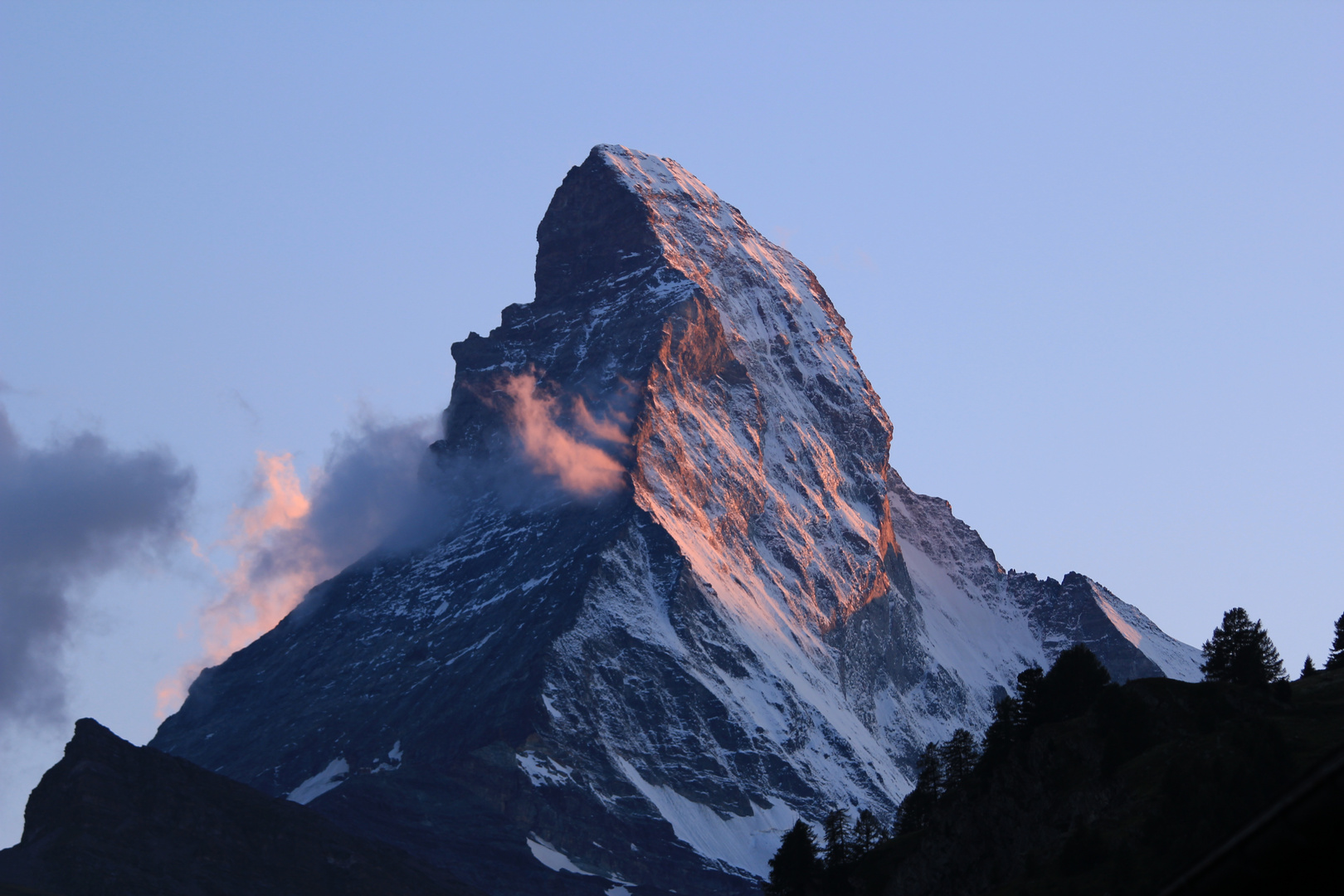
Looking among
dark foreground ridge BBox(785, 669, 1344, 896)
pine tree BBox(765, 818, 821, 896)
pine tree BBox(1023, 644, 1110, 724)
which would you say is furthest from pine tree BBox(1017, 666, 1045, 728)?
pine tree BBox(765, 818, 821, 896)

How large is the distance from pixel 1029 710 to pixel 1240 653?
17423 millimetres

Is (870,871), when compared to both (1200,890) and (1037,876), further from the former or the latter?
(1200,890)

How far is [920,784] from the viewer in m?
156

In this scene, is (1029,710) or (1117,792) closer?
(1117,792)

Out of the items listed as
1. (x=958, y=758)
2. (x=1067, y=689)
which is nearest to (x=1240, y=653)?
(x=1067, y=689)

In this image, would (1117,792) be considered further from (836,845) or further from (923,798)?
(923,798)

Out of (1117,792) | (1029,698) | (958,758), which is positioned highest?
(958,758)

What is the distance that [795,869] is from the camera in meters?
140

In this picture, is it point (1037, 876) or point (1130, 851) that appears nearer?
point (1130, 851)

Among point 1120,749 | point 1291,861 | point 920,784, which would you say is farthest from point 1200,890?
point 920,784

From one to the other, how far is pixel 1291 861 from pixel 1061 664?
122m

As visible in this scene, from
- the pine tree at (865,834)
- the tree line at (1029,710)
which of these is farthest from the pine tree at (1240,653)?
the pine tree at (865,834)

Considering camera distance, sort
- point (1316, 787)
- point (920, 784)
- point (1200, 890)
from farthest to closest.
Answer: point (920, 784) < point (1200, 890) < point (1316, 787)

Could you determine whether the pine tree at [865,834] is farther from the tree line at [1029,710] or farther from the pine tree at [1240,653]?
the pine tree at [1240,653]
